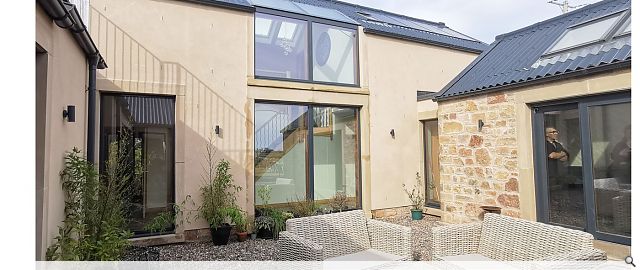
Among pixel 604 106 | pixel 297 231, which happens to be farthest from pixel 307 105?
pixel 604 106

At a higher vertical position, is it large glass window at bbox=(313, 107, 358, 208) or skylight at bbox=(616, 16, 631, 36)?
skylight at bbox=(616, 16, 631, 36)

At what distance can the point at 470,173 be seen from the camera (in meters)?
7.38

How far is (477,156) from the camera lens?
23.7 ft

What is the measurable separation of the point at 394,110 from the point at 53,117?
7553 millimetres

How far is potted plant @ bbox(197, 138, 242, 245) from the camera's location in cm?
672

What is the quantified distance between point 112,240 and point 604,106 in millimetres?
6972

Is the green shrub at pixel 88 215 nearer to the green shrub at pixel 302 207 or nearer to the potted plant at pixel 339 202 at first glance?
the green shrub at pixel 302 207

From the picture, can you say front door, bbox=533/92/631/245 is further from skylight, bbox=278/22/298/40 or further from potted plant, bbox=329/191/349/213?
skylight, bbox=278/22/298/40

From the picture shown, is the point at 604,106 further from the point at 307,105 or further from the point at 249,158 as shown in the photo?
the point at 249,158

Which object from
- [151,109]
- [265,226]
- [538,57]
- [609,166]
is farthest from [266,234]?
[538,57]

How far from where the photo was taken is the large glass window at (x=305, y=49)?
805cm

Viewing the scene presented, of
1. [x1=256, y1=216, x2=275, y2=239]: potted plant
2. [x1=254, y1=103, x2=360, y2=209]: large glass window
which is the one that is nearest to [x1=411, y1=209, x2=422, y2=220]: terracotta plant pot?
[x1=254, y1=103, x2=360, y2=209]: large glass window

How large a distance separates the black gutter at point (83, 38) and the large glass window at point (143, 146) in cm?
50

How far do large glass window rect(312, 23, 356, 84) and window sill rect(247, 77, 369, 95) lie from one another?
0.23m
